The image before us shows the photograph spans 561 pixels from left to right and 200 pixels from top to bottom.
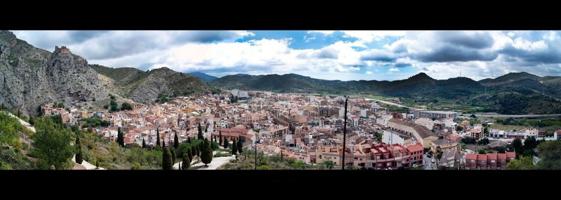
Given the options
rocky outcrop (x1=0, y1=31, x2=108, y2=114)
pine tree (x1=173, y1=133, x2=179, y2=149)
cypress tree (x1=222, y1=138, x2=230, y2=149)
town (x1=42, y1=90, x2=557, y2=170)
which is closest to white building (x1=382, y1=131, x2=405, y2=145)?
town (x1=42, y1=90, x2=557, y2=170)

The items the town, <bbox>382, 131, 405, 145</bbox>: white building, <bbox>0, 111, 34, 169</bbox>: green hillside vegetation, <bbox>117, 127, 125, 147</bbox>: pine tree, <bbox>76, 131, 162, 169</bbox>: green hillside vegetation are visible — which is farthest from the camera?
<bbox>117, 127, 125, 147</bbox>: pine tree

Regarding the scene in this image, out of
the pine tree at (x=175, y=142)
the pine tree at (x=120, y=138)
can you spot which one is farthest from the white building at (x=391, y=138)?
the pine tree at (x=120, y=138)

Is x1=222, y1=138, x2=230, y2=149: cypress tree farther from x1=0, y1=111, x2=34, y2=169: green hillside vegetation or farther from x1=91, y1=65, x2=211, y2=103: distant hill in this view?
x1=0, y1=111, x2=34, y2=169: green hillside vegetation

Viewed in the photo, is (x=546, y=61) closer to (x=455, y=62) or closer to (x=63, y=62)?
(x=455, y=62)

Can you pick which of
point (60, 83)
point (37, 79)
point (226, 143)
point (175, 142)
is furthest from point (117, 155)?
point (60, 83)

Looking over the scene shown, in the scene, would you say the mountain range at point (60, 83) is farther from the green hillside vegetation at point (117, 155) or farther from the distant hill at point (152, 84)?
the green hillside vegetation at point (117, 155)
